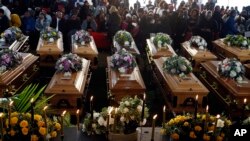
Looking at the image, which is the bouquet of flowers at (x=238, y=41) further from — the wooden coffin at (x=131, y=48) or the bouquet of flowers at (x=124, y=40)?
the bouquet of flowers at (x=124, y=40)

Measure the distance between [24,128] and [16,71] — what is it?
425 centimetres

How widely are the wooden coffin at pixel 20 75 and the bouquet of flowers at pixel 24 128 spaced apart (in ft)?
11.3

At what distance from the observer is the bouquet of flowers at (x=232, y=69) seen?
25.5 ft

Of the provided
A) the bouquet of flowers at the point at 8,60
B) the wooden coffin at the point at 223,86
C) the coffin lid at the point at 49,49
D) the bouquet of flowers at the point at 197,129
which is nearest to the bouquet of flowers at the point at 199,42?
the wooden coffin at the point at 223,86

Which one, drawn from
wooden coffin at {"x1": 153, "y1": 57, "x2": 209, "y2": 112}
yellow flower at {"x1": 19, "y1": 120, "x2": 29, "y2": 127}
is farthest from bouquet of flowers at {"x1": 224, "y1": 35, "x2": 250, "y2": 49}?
yellow flower at {"x1": 19, "y1": 120, "x2": 29, "y2": 127}

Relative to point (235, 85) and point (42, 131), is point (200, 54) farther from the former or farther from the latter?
point (42, 131)

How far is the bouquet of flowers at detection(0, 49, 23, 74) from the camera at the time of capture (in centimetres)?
793

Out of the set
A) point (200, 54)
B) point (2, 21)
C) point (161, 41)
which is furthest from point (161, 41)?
point (2, 21)

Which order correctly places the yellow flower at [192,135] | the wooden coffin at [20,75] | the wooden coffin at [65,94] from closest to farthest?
1. the yellow flower at [192,135]
2. the wooden coffin at [65,94]
3. the wooden coffin at [20,75]

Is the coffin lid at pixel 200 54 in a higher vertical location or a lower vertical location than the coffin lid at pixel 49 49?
lower

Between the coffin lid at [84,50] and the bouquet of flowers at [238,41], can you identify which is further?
the bouquet of flowers at [238,41]

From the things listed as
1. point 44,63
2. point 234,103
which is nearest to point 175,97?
point 234,103

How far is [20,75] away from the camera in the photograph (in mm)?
8070

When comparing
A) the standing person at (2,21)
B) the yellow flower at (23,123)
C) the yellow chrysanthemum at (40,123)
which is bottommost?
the standing person at (2,21)
